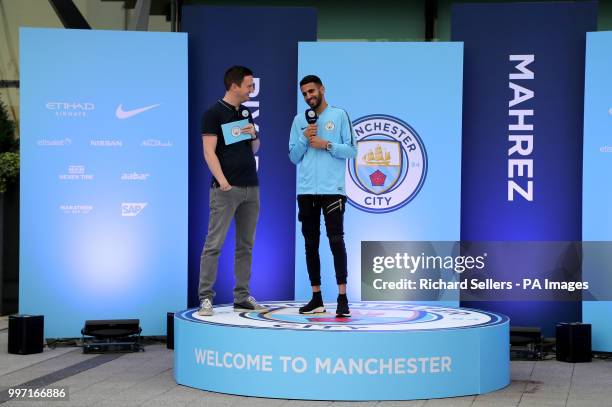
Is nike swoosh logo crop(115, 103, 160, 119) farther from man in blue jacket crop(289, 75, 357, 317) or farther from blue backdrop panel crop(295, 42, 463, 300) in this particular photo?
man in blue jacket crop(289, 75, 357, 317)

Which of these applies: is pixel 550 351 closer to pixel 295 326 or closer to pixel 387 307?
pixel 387 307

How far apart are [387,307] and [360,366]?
122cm

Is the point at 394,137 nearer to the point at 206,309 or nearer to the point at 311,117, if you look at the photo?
the point at 311,117

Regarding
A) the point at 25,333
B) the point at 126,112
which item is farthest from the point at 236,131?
the point at 25,333

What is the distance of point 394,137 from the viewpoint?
653 centimetres

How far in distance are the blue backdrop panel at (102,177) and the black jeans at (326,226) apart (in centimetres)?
165

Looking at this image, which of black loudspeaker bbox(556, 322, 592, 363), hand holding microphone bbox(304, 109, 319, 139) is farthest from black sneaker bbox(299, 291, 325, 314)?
black loudspeaker bbox(556, 322, 592, 363)

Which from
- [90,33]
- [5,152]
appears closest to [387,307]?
[90,33]

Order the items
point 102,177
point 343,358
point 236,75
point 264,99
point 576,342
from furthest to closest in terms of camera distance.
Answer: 1. point 264,99
2. point 102,177
3. point 576,342
4. point 236,75
5. point 343,358

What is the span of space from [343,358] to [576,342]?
87.4 inches

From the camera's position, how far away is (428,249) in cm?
652

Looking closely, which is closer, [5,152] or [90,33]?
[90,33]

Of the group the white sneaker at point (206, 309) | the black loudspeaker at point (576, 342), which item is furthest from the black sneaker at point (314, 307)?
the black loudspeaker at point (576, 342)

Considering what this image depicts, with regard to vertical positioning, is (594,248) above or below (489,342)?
above
